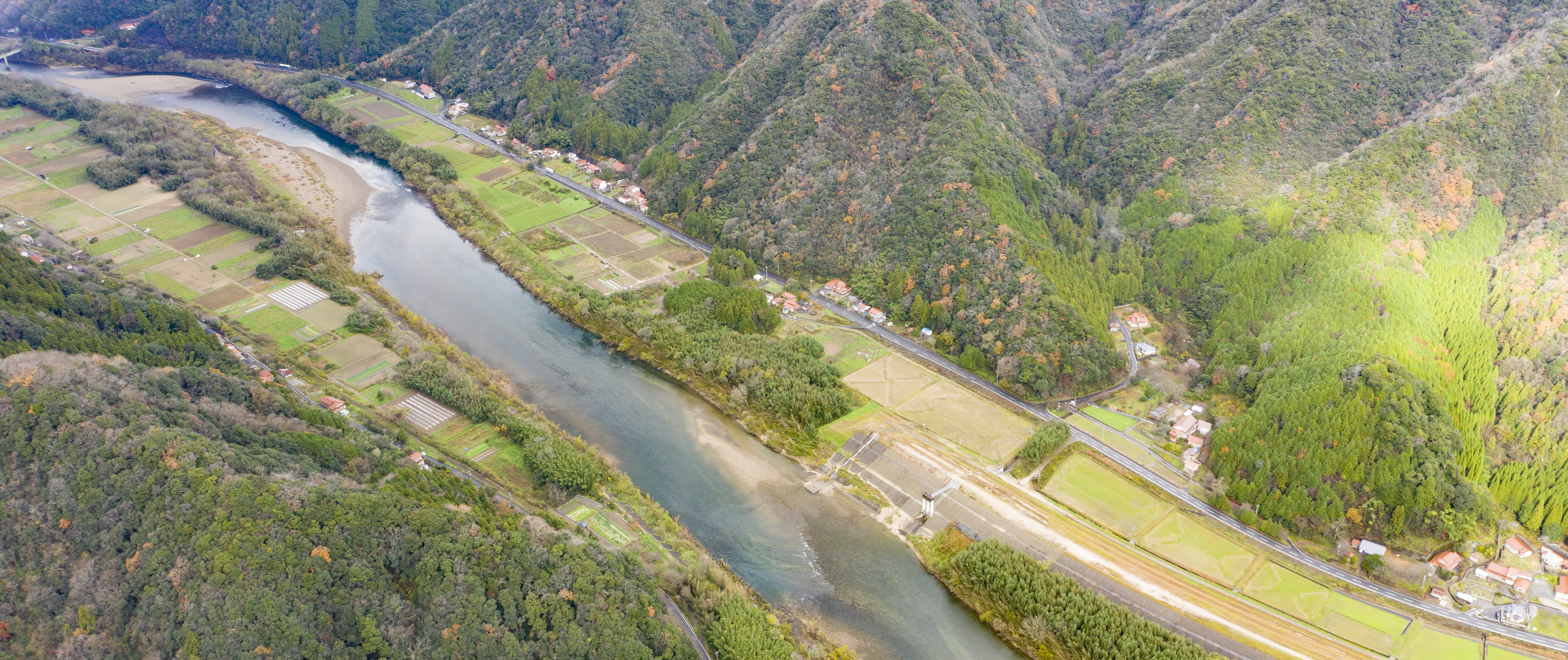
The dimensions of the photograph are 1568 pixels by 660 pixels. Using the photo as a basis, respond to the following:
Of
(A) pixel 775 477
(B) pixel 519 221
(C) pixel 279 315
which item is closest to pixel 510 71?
(B) pixel 519 221

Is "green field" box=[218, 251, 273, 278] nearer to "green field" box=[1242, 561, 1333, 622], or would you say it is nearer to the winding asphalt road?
the winding asphalt road

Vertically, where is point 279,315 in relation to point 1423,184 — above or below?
below

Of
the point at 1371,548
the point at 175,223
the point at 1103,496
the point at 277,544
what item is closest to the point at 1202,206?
the point at 1103,496

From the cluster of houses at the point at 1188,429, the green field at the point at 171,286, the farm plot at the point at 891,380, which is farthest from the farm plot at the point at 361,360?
the cluster of houses at the point at 1188,429

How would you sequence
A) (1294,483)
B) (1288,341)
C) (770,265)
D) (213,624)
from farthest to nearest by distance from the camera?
(770,265) → (1288,341) → (1294,483) → (213,624)

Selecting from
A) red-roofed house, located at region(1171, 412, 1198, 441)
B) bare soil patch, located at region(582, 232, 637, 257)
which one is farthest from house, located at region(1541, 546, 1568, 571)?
bare soil patch, located at region(582, 232, 637, 257)

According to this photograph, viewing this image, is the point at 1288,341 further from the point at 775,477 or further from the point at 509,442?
the point at 509,442
